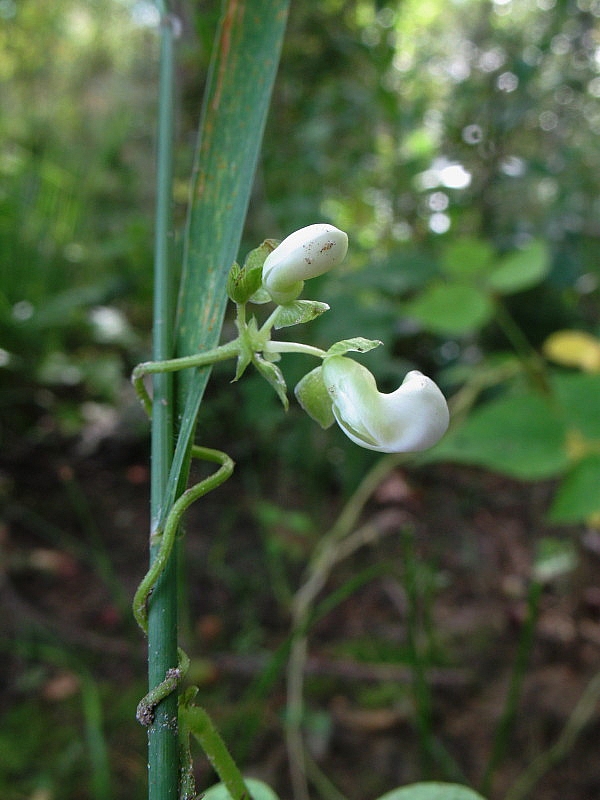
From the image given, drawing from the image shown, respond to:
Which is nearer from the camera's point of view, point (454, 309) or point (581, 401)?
point (581, 401)

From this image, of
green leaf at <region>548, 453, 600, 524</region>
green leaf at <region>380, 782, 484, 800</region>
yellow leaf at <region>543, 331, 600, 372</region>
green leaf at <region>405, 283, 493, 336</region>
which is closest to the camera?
green leaf at <region>380, 782, 484, 800</region>

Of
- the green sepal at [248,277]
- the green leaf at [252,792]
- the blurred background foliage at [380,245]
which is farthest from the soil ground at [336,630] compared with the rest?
the green sepal at [248,277]

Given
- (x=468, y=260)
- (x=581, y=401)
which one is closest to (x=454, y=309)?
(x=468, y=260)

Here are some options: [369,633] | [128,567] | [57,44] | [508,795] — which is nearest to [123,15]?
[57,44]

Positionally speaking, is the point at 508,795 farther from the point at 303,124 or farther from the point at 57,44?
the point at 57,44

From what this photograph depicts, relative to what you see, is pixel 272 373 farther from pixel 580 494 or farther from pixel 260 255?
pixel 580 494

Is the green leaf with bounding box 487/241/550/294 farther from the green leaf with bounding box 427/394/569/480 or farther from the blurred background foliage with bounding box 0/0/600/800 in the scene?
the green leaf with bounding box 427/394/569/480

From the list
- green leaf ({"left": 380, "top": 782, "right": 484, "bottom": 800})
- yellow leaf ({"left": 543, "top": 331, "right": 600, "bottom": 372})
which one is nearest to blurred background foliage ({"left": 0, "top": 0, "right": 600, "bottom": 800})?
yellow leaf ({"left": 543, "top": 331, "right": 600, "bottom": 372})
